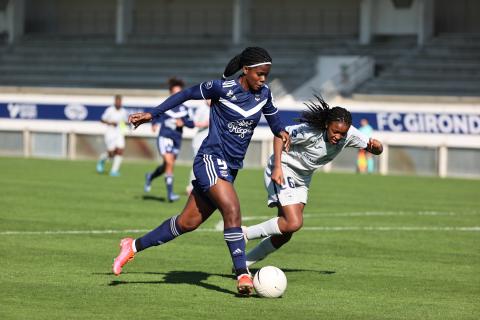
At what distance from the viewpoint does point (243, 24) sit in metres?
50.3

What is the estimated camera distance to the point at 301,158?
38.6 ft

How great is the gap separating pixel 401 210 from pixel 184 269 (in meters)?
9.87

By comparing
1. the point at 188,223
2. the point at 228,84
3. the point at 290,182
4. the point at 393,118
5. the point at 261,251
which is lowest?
the point at 393,118

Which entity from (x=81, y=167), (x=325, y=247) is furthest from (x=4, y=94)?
(x=325, y=247)

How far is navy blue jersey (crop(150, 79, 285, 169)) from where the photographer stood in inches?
413

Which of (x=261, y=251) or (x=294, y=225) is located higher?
(x=294, y=225)

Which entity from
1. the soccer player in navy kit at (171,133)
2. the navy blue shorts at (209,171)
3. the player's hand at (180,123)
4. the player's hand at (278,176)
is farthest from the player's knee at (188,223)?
the player's hand at (180,123)

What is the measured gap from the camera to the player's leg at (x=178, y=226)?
1076 centimetres

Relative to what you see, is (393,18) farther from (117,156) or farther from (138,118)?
(138,118)

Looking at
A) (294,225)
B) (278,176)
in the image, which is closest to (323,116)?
(278,176)

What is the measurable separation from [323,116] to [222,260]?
2.67m

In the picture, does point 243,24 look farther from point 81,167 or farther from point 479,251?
point 479,251

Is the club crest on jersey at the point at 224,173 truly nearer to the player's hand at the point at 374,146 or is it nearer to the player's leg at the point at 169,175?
the player's hand at the point at 374,146

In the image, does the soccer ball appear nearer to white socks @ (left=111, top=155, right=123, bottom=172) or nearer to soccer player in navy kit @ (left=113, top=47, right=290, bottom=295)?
soccer player in navy kit @ (left=113, top=47, right=290, bottom=295)
